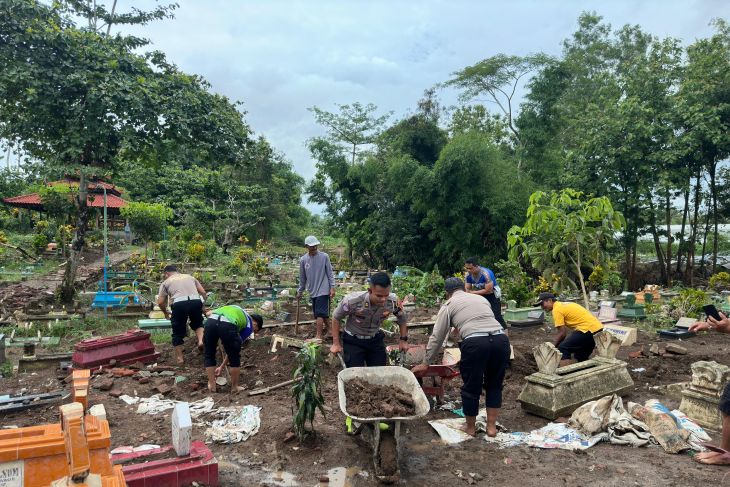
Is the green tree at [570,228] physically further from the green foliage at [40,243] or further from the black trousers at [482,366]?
the green foliage at [40,243]

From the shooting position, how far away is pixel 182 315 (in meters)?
7.09

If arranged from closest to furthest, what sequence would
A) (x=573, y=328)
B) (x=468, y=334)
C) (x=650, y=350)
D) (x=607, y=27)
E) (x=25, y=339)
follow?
(x=468, y=334), (x=573, y=328), (x=650, y=350), (x=25, y=339), (x=607, y=27)

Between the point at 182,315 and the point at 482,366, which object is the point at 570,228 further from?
the point at 182,315

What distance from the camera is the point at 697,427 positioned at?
4.97m

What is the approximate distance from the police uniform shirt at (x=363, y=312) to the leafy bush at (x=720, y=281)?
10.8 meters

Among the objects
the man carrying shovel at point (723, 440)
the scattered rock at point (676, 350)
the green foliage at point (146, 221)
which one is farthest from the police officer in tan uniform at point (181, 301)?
the green foliage at point (146, 221)

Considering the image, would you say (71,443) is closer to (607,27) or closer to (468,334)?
(468,334)

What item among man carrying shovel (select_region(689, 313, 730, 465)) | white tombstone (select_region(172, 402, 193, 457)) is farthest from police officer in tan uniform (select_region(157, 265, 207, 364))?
man carrying shovel (select_region(689, 313, 730, 465))

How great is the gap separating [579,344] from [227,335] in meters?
4.30

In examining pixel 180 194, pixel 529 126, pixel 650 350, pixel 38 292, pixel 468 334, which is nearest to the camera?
pixel 468 334

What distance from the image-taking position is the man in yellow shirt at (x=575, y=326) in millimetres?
6297

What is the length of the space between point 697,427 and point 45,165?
12.3 metres

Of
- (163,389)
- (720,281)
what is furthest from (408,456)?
(720,281)

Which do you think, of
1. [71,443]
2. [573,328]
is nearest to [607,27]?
[573,328]
